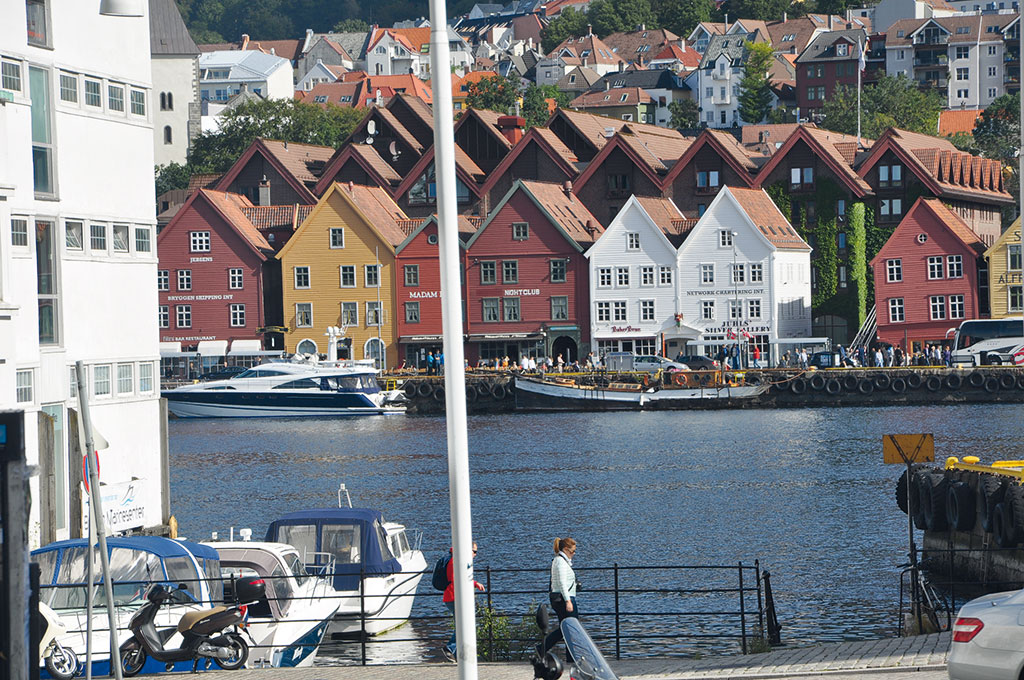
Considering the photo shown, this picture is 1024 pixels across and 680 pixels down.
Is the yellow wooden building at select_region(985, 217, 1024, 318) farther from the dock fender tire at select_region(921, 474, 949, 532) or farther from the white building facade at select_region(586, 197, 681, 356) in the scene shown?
the dock fender tire at select_region(921, 474, 949, 532)

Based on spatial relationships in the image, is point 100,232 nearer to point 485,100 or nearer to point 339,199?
point 339,199

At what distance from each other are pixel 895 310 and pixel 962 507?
64035 mm

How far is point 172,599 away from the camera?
62.6ft

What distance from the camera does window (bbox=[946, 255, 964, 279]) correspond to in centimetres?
8988

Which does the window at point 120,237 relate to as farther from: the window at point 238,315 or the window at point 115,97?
the window at point 238,315

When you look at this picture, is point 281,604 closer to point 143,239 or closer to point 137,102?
point 143,239

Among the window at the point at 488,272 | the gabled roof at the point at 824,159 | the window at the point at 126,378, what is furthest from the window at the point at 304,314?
the window at the point at 126,378

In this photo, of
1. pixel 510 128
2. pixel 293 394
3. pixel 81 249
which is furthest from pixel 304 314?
pixel 81 249

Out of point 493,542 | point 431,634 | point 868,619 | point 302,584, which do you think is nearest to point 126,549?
point 302,584

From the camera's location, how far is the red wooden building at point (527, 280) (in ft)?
308

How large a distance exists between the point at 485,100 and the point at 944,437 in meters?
97.4

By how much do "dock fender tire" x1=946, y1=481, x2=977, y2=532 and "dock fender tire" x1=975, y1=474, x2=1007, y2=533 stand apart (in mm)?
271

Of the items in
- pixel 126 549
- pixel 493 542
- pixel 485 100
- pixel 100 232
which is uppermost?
pixel 485 100

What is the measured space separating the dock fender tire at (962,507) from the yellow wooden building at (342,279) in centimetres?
6886
